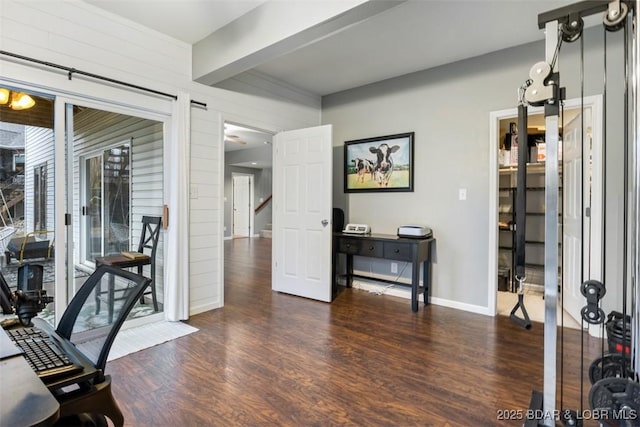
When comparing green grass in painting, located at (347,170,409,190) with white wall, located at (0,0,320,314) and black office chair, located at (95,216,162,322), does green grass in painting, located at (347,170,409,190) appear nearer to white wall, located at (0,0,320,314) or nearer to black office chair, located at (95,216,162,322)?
white wall, located at (0,0,320,314)

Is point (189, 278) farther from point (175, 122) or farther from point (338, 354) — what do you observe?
point (338, 354)

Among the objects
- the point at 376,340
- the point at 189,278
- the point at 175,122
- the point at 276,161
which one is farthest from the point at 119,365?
the point at 276,161

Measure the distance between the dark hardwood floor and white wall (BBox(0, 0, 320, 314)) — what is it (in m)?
0.82

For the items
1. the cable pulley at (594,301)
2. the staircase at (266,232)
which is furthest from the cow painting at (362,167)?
the staircase at (266,232)

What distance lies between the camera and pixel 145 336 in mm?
2820

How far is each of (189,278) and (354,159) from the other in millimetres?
2474

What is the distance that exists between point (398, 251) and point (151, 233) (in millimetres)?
2537

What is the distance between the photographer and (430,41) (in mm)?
3107

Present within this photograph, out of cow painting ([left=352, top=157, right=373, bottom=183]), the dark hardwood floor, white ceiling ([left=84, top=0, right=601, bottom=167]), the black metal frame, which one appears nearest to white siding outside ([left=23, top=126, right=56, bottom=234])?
the black metal frame

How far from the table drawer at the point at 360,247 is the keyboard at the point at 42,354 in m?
3.07

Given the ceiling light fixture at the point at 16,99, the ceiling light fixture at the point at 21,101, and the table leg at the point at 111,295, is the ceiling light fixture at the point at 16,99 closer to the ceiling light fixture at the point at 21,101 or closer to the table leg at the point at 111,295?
the ceiling light fixture at the point at 21,101

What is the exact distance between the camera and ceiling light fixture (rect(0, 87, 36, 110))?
2371 millimetres

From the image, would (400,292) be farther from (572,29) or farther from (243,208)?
(243,208)

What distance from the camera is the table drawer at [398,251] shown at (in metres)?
3.55
